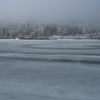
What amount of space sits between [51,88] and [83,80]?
1761mm

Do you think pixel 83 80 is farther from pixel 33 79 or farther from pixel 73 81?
pixel 33 79

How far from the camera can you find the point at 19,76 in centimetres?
923

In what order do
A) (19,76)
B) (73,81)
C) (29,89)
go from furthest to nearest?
(19,76) → (73,81) → (29,89)

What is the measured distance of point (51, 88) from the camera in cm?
725

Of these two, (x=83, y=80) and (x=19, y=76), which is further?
(x=19, y=76)

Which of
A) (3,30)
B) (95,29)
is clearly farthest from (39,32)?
(95,29)

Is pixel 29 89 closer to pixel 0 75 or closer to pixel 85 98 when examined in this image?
pixel 85 98

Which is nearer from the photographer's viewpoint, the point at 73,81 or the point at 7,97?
the point at 7,97

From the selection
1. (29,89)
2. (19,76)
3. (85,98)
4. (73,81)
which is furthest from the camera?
(19,76)

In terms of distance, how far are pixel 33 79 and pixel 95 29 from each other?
13515 cm

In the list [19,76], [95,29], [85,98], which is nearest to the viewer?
[85,98]

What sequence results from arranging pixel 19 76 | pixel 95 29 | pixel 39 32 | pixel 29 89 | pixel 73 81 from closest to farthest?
1. pixel 29 89
2. pixel 73 81
3. pixel 19 76
4. pixel 39 32
5. pixel 95 29

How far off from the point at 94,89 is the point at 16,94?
8.55 feet

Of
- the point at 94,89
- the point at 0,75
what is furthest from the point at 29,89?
the point at 0,75
